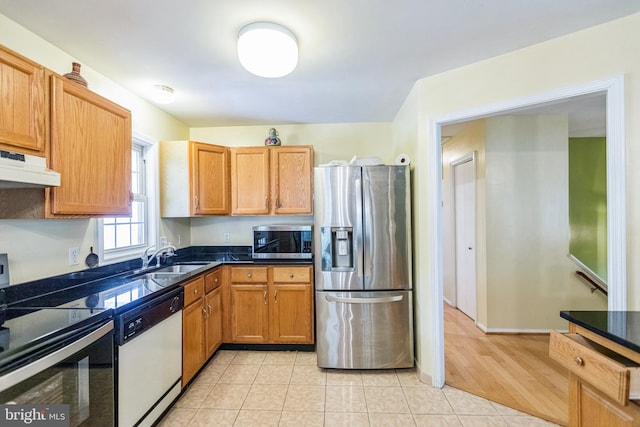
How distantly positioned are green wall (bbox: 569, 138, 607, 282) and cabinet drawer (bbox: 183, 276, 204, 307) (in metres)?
4.60

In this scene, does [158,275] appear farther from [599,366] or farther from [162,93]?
[599,366]

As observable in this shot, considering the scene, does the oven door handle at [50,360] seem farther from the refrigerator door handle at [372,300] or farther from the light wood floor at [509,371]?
the light wood floor at [509,371]

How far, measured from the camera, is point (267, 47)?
1.60 meters

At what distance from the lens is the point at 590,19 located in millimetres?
1569

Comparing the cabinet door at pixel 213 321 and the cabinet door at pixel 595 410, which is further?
the cabinet door at pixel 213 321

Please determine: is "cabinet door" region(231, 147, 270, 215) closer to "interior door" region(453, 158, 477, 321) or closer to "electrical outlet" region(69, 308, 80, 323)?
"electrical outlet" region(69, 308, 80, 323)

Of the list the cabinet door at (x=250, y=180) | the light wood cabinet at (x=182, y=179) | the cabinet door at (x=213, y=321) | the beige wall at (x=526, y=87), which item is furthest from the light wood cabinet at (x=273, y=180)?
the beige wall at (x=526, y=87)

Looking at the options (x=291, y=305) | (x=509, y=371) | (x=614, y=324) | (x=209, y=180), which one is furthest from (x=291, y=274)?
(x=614, y=324)

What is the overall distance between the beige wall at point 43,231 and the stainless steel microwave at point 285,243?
1.43 meters

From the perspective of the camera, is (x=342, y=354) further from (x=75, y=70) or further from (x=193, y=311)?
(x=75, y=70)

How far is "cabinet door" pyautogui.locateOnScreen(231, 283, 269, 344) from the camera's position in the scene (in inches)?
111

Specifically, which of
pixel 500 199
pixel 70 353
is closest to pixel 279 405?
pixel 70 353

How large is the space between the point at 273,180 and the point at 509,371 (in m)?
2.90

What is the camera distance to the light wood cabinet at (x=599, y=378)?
3.03 ft
